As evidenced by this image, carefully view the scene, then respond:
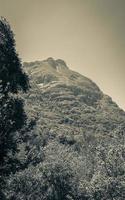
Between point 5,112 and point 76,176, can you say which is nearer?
point 5,112

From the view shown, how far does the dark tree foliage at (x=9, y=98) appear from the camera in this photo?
123 feet

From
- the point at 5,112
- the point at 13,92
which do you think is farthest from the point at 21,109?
the point at 5,112

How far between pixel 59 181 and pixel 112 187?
1044 cm

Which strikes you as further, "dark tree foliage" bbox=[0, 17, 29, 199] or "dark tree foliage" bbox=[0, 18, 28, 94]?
"dark tree foliage" bbox=[0, 18, 28, 94]

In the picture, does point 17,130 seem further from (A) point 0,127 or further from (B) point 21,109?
(A) point 0,127

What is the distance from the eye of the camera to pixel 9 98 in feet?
137

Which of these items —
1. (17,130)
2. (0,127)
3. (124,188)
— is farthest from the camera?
(124,188)

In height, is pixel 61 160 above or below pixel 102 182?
above

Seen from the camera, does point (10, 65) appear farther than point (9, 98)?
Yes

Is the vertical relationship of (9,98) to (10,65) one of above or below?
below

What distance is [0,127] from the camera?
36.9 m

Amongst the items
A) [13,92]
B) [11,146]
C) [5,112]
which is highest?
[13,92]

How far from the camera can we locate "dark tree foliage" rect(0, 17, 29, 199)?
37.4m

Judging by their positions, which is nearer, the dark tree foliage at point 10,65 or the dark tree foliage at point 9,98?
the dark tree foliage at point 9,98
